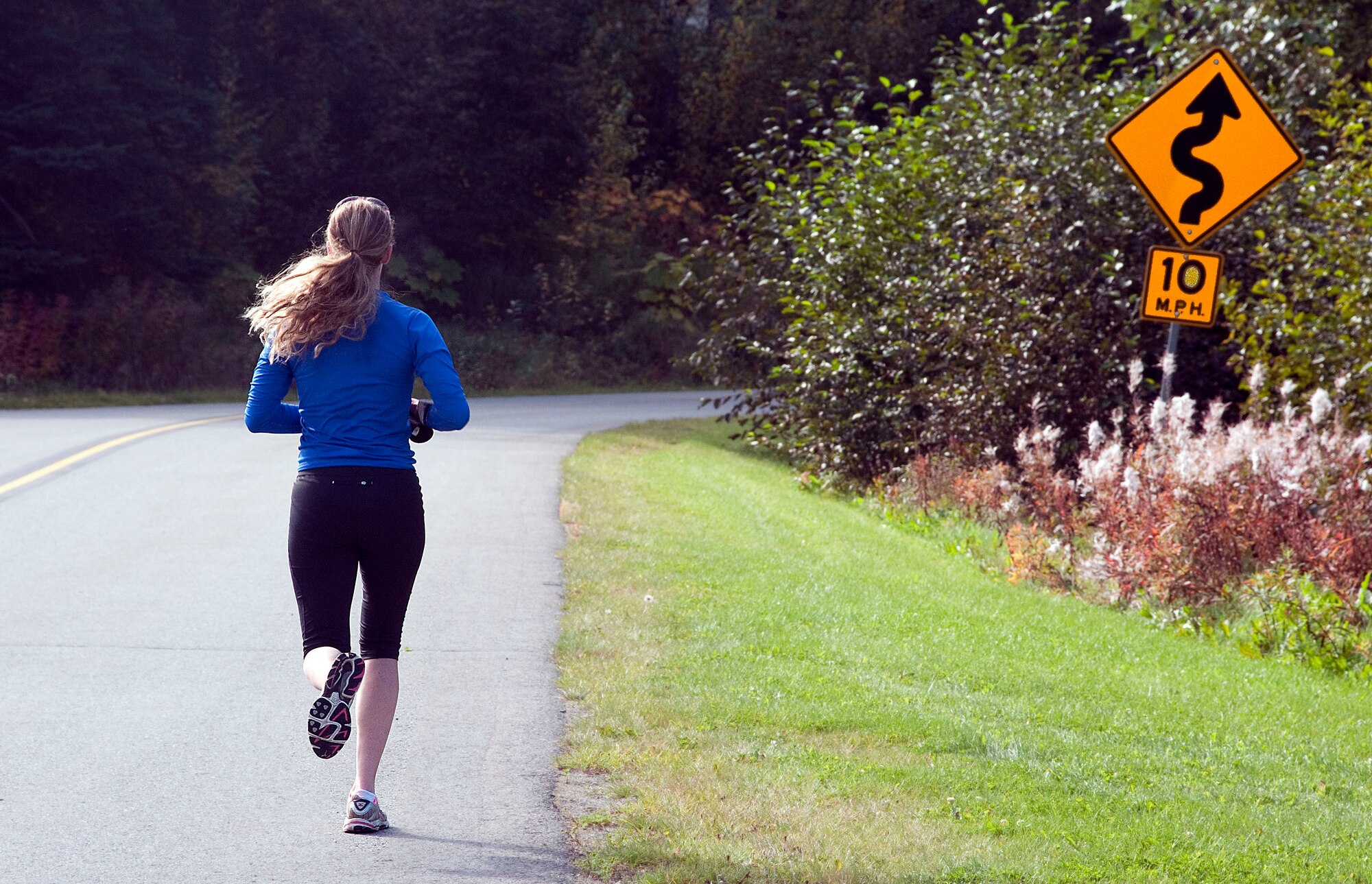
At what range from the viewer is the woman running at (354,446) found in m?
4.58

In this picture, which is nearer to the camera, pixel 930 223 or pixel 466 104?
pixel 930 223

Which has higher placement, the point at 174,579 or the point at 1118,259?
the point at 1118,259

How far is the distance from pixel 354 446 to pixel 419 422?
0.23 m

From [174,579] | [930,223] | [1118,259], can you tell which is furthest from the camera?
[930,223]

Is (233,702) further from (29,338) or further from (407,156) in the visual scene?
(407,156)

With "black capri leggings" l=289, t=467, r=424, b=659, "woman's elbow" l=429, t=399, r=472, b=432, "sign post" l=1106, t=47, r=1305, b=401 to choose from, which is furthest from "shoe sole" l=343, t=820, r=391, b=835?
"sign post" l=1106, t=47, r=1305, b=401

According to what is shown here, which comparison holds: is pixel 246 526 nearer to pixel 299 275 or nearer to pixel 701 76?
pixel 299 275

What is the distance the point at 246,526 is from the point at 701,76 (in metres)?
32.6

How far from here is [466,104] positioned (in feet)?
117

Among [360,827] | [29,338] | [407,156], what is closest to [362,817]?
[360,827]

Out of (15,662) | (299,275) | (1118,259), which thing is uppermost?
(1118,259)

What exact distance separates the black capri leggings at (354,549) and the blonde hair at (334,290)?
0.43 metres

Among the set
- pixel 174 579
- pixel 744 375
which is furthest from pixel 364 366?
pixel 744 375

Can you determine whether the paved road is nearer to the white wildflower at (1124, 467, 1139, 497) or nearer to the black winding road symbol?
the white wildflower at (1124, 467, 1139, 497)
